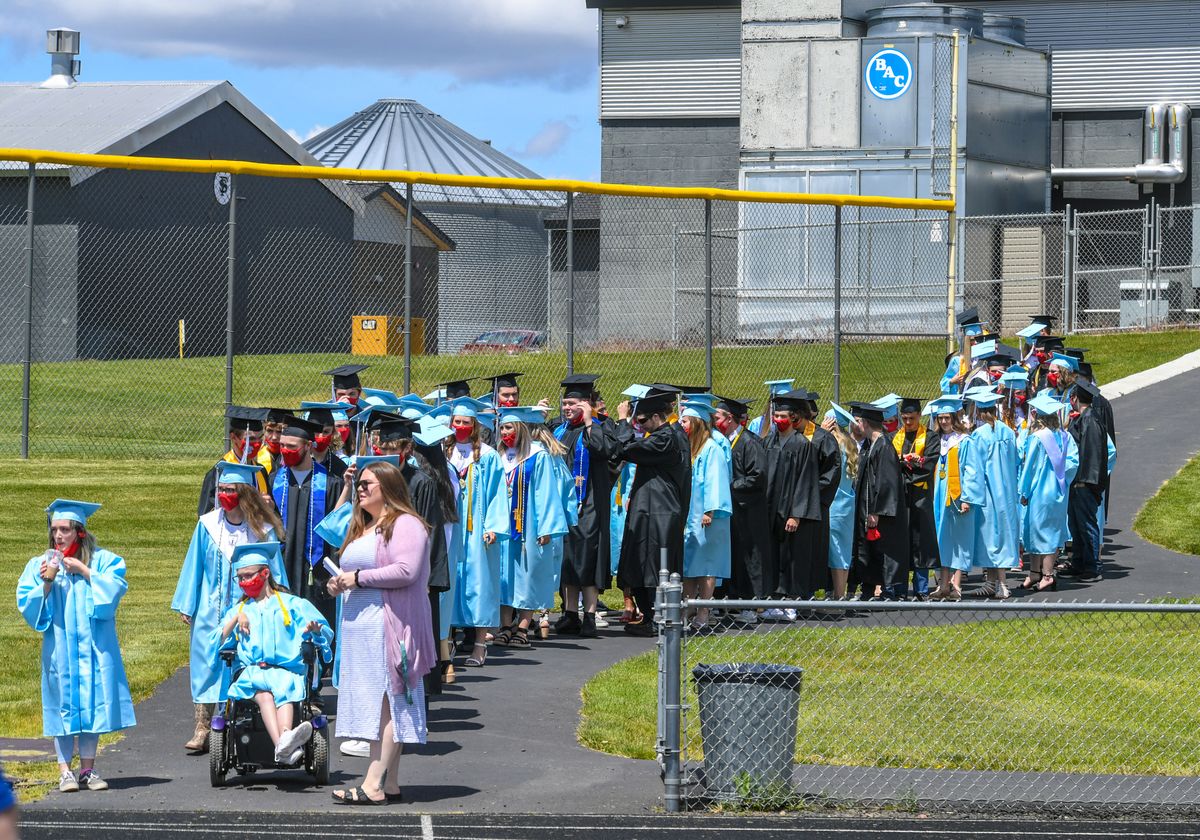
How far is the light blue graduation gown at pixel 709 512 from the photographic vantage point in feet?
44.1

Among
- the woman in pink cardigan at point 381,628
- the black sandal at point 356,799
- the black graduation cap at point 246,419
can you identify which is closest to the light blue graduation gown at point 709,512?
the black graduation cap at point 246,419

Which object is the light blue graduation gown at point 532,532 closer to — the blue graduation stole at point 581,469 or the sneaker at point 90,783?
the blue graduation stole at point 581,469

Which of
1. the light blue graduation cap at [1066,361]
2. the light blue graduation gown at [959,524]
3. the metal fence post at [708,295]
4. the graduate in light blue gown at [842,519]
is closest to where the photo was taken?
the graduate in light blue gown at [842,519]

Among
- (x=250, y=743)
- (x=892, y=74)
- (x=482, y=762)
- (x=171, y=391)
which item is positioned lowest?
(x=482, y=762)

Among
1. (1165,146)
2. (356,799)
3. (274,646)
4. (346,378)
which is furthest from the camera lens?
(1165,146)

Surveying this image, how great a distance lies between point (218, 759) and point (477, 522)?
141 inches

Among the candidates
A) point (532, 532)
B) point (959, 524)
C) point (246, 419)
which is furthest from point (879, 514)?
point (246, 419)

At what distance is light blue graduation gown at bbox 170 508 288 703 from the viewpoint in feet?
30.6

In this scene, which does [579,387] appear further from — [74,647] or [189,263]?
[74,647]

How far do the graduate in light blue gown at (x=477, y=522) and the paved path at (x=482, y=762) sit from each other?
39cm

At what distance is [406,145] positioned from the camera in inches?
2094

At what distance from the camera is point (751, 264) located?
20.0 meters

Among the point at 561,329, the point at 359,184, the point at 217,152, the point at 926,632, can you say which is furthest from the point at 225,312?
the point at 217,152

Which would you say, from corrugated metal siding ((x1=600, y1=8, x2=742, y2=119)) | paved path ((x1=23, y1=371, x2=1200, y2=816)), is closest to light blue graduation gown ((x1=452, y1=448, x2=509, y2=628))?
paved path ((x1=23, y1=371, x2=1200, y2=816))
